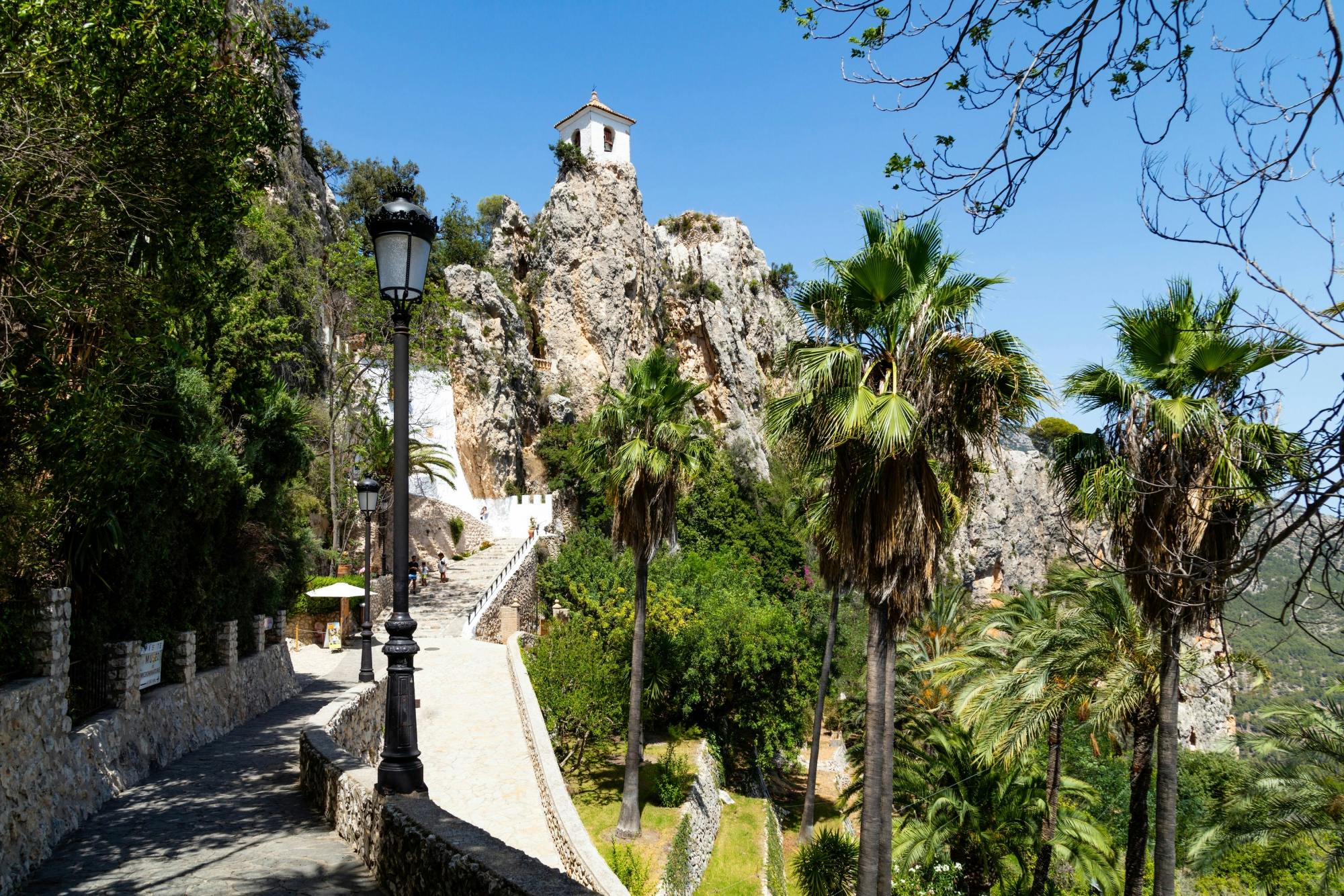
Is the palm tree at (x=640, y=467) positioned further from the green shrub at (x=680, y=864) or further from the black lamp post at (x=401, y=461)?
the black lamp post at (x=401, y=461)

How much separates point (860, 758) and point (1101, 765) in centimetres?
1455

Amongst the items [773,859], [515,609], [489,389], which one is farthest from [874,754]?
[489,389]

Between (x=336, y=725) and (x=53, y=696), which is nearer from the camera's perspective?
(x=53, y=696)

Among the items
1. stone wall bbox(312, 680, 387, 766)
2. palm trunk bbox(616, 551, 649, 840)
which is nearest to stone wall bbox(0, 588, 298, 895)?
stone wall bbox(312, 680, 387, 766)

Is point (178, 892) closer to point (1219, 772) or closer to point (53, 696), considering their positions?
point (53, 696)

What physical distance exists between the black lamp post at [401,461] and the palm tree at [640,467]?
408 inches

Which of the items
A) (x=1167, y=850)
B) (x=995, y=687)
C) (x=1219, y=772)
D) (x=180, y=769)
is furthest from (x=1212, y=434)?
(x=1219, y=772)

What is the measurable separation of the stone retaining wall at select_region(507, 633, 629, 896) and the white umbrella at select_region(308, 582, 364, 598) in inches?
339

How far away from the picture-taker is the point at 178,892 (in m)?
6.30

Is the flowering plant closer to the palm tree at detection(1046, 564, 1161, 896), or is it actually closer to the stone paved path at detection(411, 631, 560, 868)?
the palm tree at detection(1046, 564, 1161, 896)

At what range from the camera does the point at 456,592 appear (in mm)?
30188


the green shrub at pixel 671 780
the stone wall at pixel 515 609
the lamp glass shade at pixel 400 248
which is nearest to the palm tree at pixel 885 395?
the lamp glass shade at pixel 400 248

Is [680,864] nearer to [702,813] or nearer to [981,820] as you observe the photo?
[702,813]

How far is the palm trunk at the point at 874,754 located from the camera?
33.2ft
